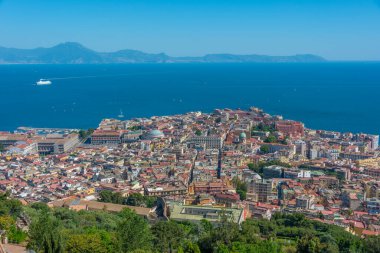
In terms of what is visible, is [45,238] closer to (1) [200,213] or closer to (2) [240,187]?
(1) [200,213]

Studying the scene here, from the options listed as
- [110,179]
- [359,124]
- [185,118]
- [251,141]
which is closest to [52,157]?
[110,179]

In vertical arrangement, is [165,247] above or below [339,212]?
above

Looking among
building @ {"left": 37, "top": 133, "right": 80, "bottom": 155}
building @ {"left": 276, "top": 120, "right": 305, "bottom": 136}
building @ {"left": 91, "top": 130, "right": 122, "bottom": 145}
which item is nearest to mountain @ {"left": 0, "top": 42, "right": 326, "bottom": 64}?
building @ {"left": 91, "top": 130, "right": 122, "bottom": 145}

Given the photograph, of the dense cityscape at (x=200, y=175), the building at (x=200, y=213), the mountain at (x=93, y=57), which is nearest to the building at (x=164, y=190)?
the dense cityscape at (x=200, y=175)

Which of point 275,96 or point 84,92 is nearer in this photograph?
point 275,96

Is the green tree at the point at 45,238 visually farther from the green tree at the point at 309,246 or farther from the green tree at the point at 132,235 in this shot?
the green tree at the point at 309,246

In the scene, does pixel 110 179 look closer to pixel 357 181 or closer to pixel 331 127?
pixel 357 181

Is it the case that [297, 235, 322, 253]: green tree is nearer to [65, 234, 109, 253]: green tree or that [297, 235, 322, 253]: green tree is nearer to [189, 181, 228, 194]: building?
[65, 234, 109, 253]: green tree
